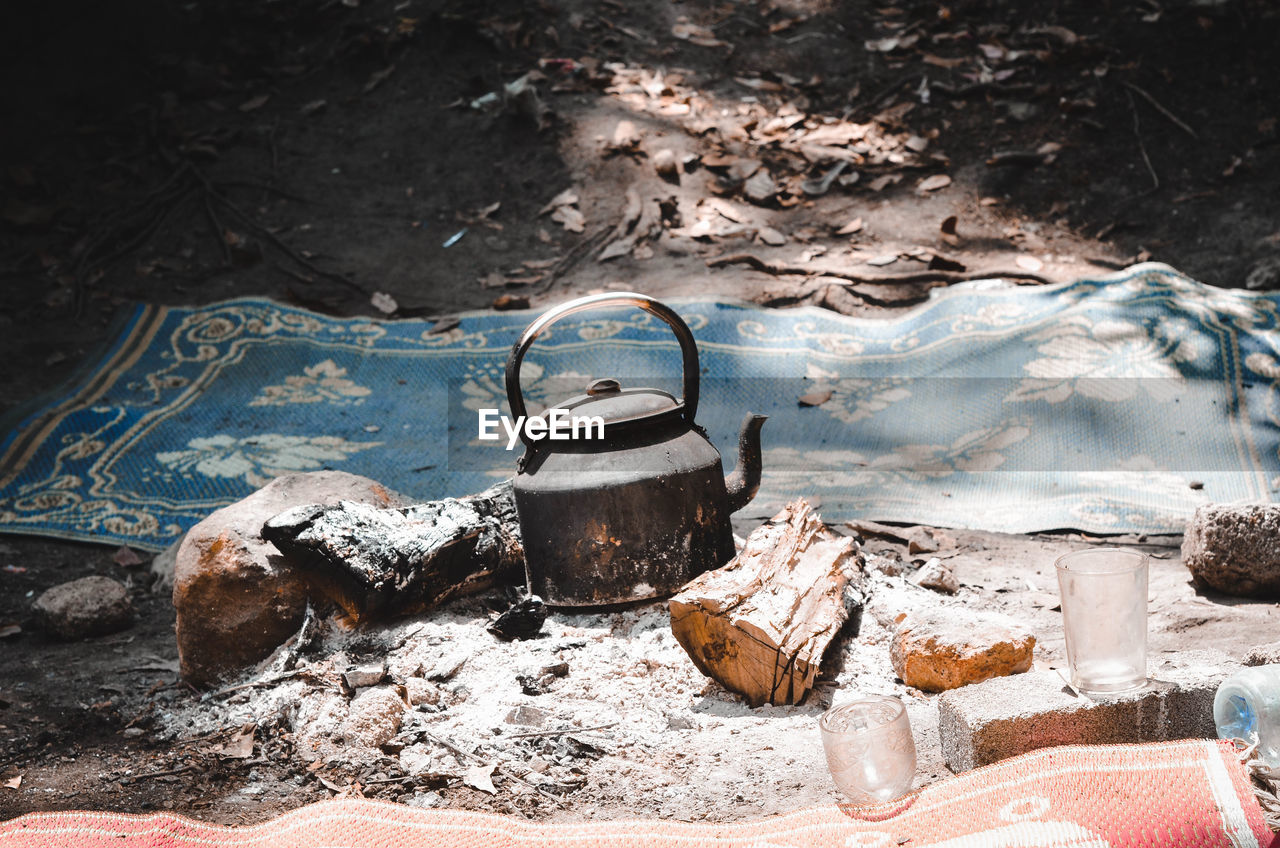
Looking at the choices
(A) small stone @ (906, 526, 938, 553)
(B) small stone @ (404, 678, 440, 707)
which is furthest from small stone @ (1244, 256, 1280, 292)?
(B) small stone @ (404, 678, 440, 707)

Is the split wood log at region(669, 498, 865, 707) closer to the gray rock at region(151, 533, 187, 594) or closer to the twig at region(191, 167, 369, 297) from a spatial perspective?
the gray rock at region(151, 533, 187, 594)

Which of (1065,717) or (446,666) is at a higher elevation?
(1065,717)

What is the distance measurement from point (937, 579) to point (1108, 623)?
3.75 ft

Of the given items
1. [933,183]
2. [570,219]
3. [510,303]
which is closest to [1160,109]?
[933,183]

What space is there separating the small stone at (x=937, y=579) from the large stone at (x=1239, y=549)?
703 millimetres

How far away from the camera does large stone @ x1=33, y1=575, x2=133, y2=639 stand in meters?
3.77

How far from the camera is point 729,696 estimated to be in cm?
281

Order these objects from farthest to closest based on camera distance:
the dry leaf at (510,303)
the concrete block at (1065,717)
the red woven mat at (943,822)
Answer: the dry leaf at (510,303), the concrete block at (1065,717), the red woven mat at (943,822)

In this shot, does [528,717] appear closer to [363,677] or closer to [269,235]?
[363,677]

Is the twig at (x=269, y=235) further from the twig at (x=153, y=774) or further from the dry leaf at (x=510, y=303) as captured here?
the twig at (x=153, y=774)

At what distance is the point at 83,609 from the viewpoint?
3771mm

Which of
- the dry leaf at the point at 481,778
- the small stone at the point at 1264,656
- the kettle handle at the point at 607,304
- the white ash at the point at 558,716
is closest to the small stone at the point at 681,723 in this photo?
the white ash at the point at 558,716

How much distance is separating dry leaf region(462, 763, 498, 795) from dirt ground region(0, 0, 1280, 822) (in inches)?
104

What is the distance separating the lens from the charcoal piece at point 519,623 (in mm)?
3125
